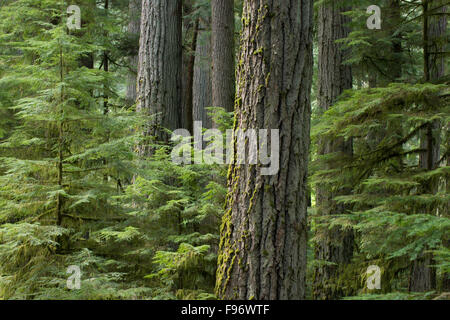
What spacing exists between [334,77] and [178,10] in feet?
9.75

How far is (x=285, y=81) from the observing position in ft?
12.0

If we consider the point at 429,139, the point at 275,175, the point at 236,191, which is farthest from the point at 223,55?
the point at 275,175

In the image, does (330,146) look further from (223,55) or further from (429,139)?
(223,55)

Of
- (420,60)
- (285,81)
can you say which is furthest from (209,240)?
(420,60)

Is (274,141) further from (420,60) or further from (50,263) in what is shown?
(420,60)

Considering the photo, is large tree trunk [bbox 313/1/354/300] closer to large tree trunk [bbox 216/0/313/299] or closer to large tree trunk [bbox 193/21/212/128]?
large tree trunk [bbox 216/0/313/299]

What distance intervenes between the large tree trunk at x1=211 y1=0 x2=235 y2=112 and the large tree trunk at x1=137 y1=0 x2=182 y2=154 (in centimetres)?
212

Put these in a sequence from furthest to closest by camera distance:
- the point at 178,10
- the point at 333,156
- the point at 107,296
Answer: the point at 178,10, the point at 333,156, the point at 107,296

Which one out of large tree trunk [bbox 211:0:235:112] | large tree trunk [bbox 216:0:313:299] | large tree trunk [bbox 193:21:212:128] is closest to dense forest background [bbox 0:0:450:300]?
large tree trunk [bbox 216:0:313:299]

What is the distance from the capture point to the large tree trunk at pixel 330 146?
6348 mm

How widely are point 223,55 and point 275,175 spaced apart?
6.06 m

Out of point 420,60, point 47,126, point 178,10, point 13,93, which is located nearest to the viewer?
point 47,126

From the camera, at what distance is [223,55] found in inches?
359

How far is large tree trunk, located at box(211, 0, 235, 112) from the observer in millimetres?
9078
